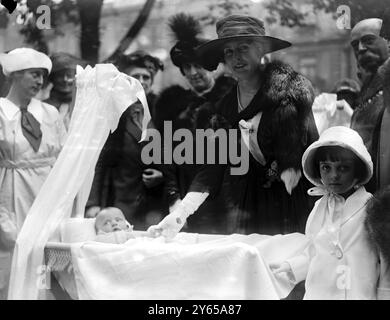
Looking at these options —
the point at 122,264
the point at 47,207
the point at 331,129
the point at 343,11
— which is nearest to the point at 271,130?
the point at 331,129

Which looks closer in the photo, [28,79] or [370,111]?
[370,111]

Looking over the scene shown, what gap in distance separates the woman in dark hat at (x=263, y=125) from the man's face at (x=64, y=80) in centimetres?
73

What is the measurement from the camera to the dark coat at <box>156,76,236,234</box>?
362cm

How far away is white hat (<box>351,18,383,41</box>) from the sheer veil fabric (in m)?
1.12

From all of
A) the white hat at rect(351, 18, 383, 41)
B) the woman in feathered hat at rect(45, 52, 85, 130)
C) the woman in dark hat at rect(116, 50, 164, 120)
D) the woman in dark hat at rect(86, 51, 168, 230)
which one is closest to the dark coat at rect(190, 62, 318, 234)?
the white hat at rect(351, 18, 383, 41)

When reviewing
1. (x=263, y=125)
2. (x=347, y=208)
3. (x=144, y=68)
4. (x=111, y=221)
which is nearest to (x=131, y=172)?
(x=111, y=221)

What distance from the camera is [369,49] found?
347 cm

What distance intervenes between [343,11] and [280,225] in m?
1.11

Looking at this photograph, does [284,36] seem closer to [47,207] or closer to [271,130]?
[271,130]

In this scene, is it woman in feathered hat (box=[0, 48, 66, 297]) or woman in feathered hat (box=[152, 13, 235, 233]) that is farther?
woman in feathered hat (box=[0, 48, 66, 297])

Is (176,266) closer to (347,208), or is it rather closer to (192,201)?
(192,201)

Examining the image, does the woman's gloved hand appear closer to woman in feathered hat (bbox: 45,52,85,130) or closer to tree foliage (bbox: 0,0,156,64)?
woman in feathered hat (bbox: 45,52,85,130)

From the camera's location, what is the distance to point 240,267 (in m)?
3.43

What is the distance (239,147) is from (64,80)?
3.37 feet
